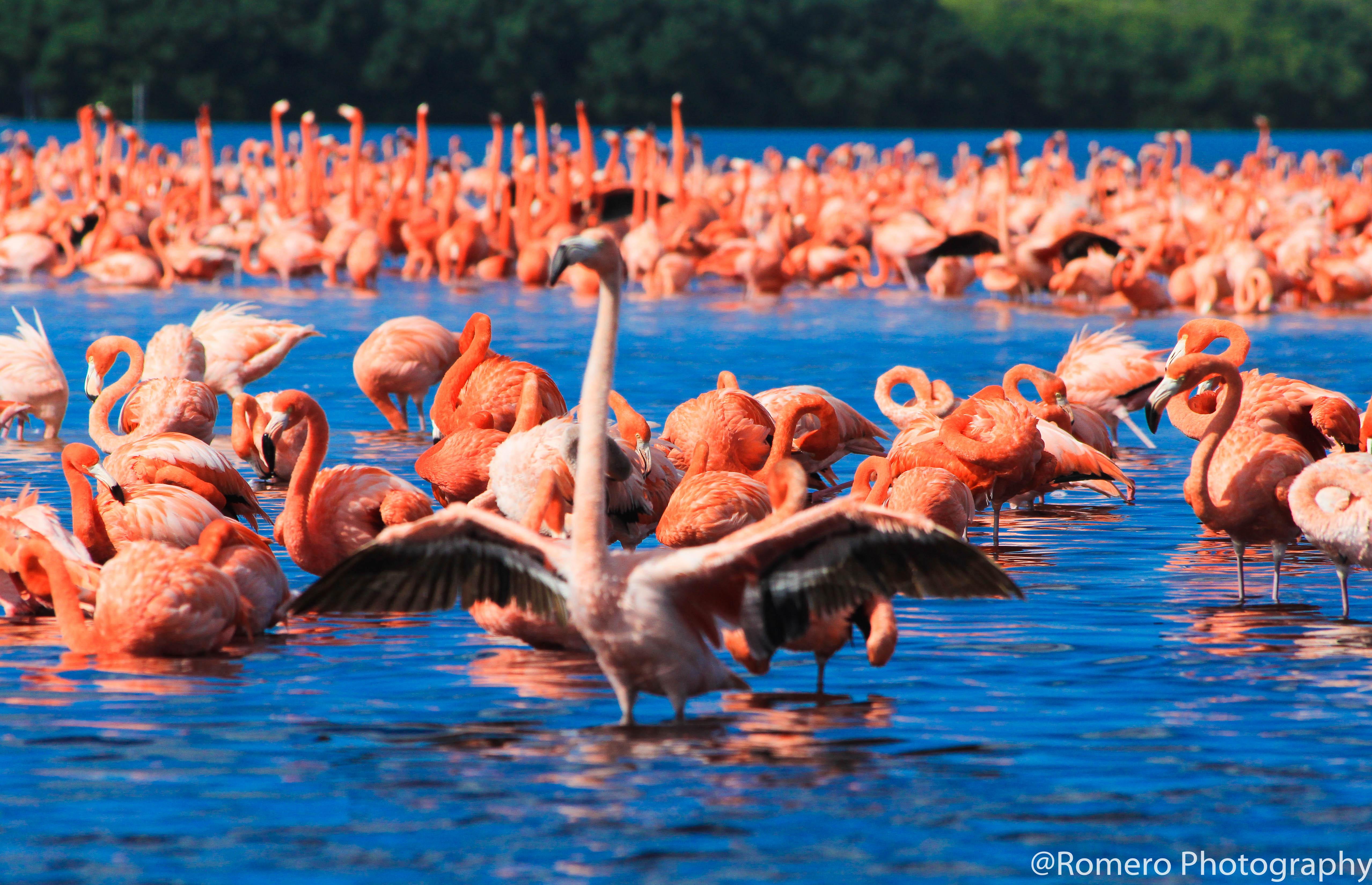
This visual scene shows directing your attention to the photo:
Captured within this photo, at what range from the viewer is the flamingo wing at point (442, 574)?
5.64 m

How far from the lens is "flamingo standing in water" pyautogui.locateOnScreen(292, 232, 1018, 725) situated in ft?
17.8

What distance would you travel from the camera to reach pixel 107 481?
709 cm

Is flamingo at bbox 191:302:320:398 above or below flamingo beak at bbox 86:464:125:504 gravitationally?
above

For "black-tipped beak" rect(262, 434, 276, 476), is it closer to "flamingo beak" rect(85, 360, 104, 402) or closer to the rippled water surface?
the rippled water surface

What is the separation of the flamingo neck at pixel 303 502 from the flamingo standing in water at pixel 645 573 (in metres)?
1.76

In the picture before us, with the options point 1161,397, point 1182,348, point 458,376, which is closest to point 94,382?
point 458,376

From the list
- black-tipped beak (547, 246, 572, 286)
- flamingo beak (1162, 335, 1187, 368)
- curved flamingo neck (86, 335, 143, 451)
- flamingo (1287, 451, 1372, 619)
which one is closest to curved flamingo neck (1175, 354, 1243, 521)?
flamingo (1287, 451, 1372, 619)

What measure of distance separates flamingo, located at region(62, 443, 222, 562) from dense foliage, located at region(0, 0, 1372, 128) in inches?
2502

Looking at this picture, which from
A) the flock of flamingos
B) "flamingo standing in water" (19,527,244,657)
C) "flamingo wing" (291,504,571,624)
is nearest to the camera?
the flock of flamingos

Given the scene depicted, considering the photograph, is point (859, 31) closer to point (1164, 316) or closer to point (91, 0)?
point (91, 0)

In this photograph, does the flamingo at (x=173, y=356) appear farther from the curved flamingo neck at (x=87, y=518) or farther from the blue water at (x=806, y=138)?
the blue water at (x=806, y=138)

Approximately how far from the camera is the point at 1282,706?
5.99 m

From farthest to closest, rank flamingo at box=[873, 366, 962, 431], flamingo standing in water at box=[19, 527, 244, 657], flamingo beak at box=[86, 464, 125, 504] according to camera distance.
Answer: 1. flamingo at box=[873, 366, 962, 431]
2. flamingo beak at box=[86, 464, 125, 504]
3. flamingo standing in water at box=[19, 527, 244, 657]

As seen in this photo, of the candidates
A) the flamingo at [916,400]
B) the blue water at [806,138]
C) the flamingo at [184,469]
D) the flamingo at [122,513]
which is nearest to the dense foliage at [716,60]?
the blue water at [806,138]
